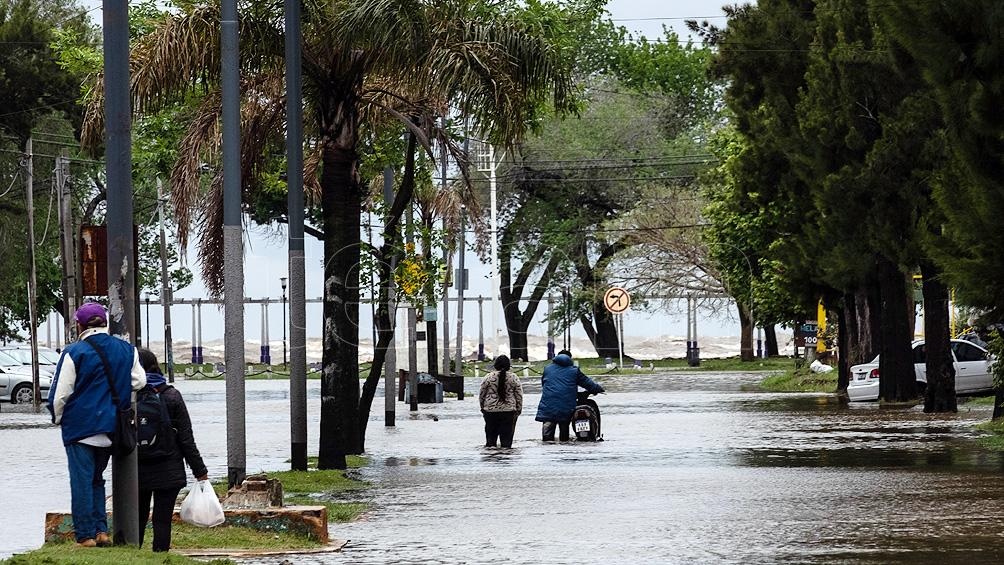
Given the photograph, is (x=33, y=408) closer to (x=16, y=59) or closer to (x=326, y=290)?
(x=16, y=59)

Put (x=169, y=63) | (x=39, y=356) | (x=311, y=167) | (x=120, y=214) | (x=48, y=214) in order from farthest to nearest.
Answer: (x=48, y=214) → (x=39, y=356) → (x=311, y=167) → (x=169, y=63) → (x=120, y=214)

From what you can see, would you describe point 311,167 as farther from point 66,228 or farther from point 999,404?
point 66,228

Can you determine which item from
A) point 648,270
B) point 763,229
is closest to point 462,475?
point 763,229

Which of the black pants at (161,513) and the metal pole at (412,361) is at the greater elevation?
the metal pole at (412,361)

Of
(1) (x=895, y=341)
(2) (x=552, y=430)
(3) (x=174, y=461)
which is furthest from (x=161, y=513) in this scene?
(1) (x=895, y=341)

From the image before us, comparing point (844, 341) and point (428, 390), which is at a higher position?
point (844, 341)

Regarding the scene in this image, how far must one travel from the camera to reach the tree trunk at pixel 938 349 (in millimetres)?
33062

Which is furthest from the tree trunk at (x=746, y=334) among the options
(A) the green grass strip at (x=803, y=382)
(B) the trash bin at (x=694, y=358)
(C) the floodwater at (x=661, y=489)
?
(C) the floodwater at (x=661, y=489)

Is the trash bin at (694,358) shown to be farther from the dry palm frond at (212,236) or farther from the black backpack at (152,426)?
the black backpack at (152,426)

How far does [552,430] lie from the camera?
2897cm

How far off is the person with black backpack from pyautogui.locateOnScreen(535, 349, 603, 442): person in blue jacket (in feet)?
52.3

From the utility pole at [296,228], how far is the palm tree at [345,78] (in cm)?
76

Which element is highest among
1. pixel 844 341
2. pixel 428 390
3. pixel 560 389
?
pixel 844 341

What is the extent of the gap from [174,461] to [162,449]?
0.13m
